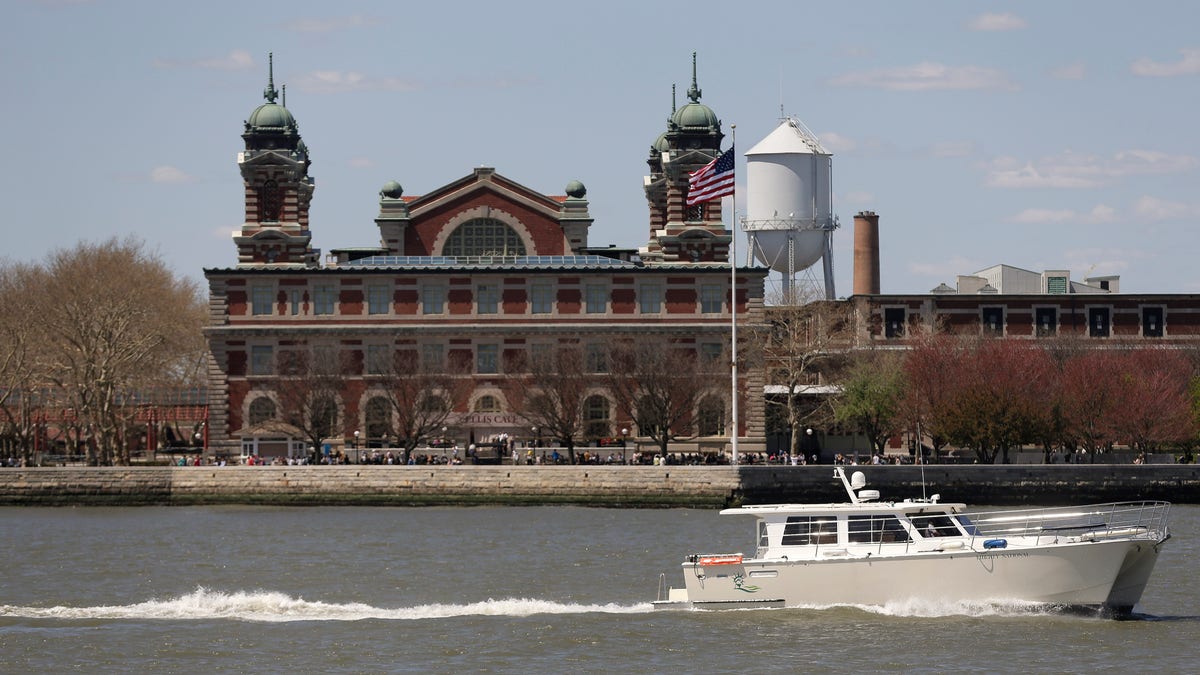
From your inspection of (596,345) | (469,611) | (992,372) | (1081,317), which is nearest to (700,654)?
(469,611)

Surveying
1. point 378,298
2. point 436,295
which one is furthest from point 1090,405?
point 378,298

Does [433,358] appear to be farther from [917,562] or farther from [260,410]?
[917,562]

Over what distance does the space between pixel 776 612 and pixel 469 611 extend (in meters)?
7.04

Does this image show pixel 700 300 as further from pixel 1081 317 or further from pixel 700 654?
pixel 700 654

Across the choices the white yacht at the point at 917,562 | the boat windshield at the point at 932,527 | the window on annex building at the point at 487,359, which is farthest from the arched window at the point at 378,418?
the boat windshield at the point at 932,527

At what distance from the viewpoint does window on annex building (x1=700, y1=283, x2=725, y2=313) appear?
106 metres

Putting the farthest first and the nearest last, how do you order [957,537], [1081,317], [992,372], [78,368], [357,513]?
[1081,317] → [78,368] → [992,372] → [357,513] → [957,537]

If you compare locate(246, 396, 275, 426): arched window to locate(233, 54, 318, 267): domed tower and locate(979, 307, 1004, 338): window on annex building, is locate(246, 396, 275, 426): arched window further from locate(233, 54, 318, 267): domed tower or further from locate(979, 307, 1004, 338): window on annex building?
locate(979, 307, 1004, 338): window on annex building

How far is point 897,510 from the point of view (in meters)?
44.8

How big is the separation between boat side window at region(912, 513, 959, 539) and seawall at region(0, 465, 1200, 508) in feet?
109

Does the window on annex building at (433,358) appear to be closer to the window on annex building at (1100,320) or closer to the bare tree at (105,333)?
the bare tree at (105,333)

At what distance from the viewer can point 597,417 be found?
340ft

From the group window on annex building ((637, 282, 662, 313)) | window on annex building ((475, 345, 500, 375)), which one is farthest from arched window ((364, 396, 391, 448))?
window on annex building ((637, 282, 662, 313))

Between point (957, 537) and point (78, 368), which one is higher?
point (78, 368)
